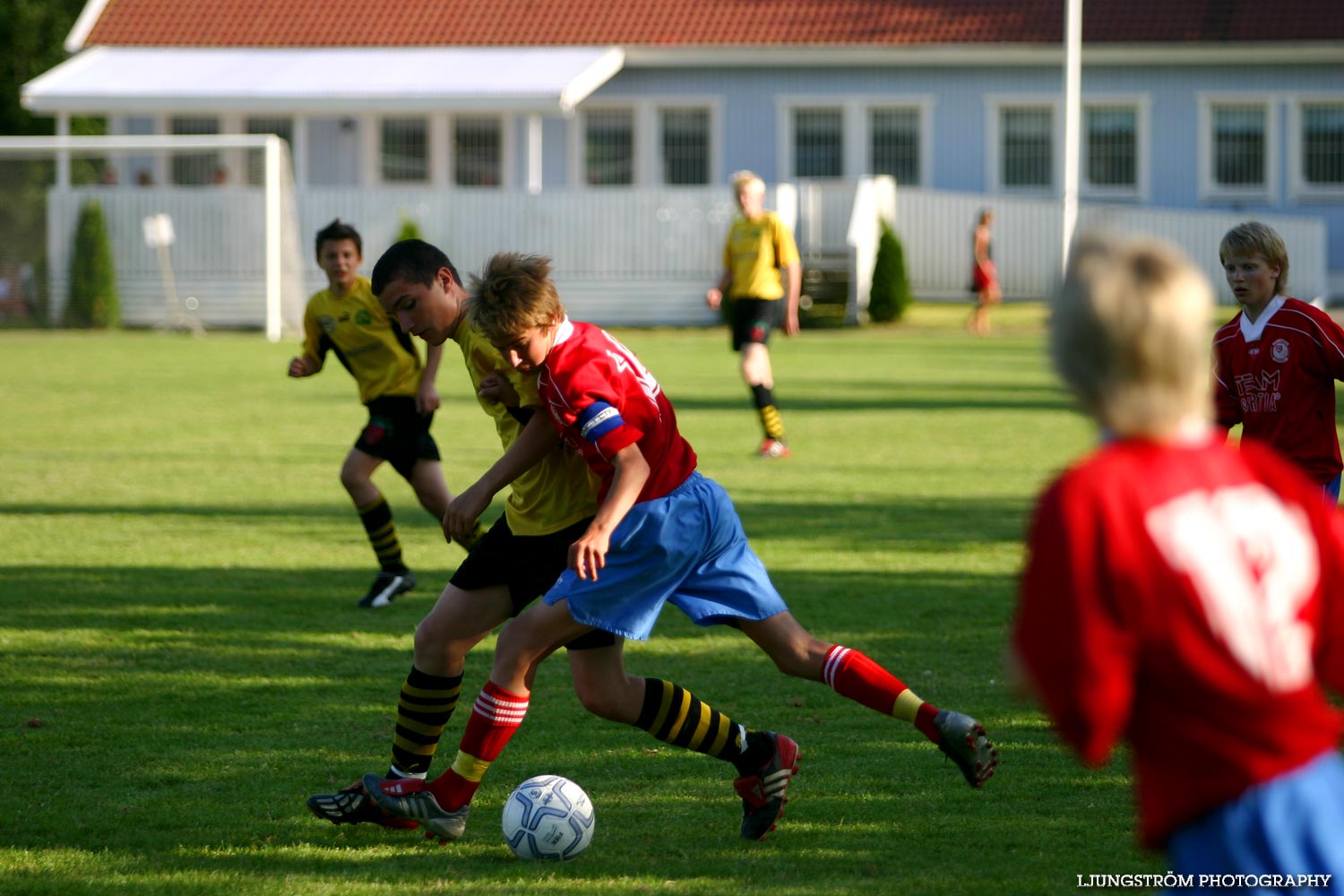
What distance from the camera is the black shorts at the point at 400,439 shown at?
7902 millimetres

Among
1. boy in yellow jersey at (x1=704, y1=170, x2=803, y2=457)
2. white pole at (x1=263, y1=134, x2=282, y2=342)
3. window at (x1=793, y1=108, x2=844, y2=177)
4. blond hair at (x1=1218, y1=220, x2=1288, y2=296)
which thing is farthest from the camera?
window at (x1=793, y1=108, x2=844, y2=177)

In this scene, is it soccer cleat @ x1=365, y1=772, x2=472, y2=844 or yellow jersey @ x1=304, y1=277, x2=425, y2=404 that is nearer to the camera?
soccer cleat @ x1=365, y1=772, x2=472, y2=844

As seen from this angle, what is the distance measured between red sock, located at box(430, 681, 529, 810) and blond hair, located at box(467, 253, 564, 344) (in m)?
0.96

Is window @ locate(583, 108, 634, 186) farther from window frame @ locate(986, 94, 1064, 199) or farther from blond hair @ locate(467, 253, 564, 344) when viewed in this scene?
blond hair @ locate(467, 253, 564, 344)

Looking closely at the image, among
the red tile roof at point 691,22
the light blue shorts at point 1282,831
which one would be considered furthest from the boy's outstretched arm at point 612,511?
the red tile roof at point 691,22

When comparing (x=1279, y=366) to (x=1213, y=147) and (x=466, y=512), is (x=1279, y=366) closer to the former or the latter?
(x=466, y=512)

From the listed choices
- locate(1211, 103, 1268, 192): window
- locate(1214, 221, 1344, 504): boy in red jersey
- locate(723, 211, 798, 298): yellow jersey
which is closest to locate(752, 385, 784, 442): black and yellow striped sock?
locate(723, 211, 798, 298): yellow jersey

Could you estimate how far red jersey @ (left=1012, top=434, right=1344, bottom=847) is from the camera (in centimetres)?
219

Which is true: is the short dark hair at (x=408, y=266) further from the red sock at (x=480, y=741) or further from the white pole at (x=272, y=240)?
the white pole at (x=272, y=240)

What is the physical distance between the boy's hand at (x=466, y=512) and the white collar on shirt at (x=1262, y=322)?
108 inches

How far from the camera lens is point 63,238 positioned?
1133 inches

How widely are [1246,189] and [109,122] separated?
23410 millimetres

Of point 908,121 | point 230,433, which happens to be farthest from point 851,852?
point 908,121

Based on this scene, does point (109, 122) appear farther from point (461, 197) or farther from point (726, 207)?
point (726, 207)
